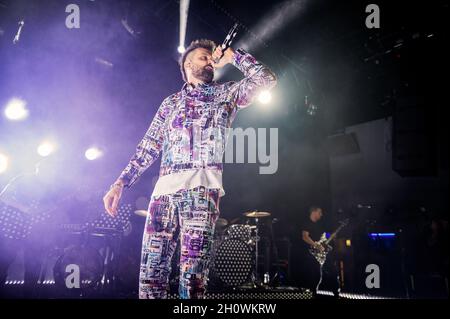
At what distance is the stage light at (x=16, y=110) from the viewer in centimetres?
437

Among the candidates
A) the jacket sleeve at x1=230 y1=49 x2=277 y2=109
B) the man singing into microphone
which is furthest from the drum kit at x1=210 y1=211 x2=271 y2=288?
the jacket sleeve at x1=230 y1=49 x2=277 y2=109

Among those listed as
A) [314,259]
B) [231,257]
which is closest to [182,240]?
[231,257]

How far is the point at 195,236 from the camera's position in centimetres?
166

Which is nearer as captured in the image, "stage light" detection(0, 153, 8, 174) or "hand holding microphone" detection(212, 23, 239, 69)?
"hand holding microphone" detection(212, 23, 239, 69)

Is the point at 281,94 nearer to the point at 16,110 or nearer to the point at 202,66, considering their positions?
the point at 16,110

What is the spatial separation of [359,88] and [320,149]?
194 cm

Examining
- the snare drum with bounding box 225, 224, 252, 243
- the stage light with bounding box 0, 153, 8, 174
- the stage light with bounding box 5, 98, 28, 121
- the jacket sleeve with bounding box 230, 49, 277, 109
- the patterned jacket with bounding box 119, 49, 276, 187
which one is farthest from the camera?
the snare drum with bounding box 225, 224, 252, 243

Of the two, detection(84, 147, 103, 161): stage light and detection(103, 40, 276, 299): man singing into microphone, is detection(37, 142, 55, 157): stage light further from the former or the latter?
detection(103, 40, 276, 299): man singing into microphone

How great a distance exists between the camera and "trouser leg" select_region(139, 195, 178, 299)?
165 centimetres

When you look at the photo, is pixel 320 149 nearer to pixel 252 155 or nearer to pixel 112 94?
pixel 252 155

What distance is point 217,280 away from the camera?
4488mm

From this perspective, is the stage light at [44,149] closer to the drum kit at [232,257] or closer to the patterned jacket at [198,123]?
the drum kit at [232,257]

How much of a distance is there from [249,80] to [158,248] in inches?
46.1

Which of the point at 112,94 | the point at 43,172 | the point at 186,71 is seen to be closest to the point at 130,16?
the point at 112,94
